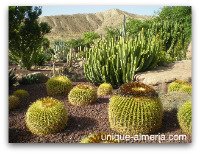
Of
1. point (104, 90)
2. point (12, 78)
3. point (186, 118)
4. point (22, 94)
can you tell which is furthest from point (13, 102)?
point (186, 118)

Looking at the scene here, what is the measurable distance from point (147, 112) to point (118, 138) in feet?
1.67

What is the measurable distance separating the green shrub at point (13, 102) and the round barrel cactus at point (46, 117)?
59 cm

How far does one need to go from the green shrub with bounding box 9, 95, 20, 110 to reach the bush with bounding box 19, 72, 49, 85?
87 centimetres

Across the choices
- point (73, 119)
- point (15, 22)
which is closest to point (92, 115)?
point (73, 119)

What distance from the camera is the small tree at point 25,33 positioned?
6801mm

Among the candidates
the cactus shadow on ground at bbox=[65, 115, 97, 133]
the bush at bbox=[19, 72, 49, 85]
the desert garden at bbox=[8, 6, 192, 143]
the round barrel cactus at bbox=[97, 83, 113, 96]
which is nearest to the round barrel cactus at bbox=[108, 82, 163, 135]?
the desert garden at bbox=[8, 6, 192, 143]

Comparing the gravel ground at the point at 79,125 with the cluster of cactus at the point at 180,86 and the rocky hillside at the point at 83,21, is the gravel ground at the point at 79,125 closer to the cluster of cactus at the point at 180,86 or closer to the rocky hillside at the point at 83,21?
the cluster of cactus at the point at 180,86

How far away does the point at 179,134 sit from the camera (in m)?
5.68

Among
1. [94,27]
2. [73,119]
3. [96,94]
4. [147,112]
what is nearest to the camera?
[147,112]

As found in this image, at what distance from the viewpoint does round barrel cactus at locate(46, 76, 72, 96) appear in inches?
263

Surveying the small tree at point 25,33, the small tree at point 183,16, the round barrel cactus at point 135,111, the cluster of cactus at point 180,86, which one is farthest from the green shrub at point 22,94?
the small tree at point 183,16

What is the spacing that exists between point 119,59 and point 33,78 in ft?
5.01

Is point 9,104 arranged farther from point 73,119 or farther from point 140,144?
point 140,144

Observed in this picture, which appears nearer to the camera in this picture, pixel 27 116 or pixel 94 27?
pixel 27 116
